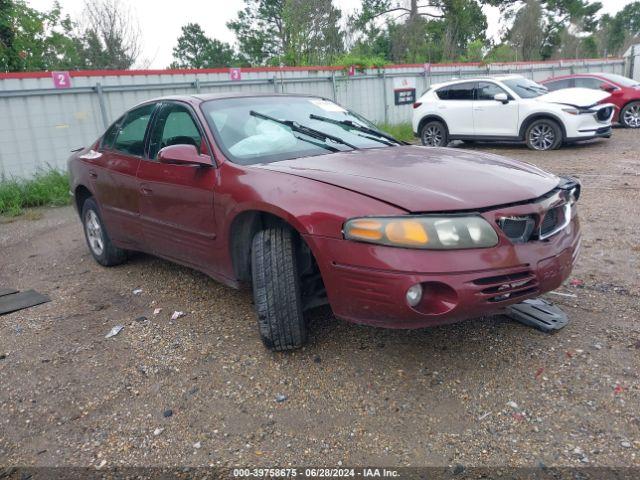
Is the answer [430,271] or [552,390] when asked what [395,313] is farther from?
[552,390]

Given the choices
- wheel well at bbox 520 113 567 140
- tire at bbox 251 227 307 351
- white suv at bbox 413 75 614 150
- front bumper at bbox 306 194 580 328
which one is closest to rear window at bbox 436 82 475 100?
white suv at bbox 413 75 614 150

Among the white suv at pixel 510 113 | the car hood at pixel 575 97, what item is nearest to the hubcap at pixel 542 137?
the white suv at pixel 510 113

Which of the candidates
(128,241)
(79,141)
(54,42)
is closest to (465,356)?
(128,241)

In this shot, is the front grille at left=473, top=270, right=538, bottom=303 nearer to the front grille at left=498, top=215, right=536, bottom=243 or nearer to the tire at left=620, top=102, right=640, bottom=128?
the front grille at left=498, top=215, right=536, bottom=243

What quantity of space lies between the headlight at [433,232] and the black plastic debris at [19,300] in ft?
10.2

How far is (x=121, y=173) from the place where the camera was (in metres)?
4.26

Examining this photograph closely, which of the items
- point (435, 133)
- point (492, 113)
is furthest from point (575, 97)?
point (435, 133)

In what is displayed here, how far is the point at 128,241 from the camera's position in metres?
4.40

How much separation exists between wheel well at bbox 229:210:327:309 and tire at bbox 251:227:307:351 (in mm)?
91

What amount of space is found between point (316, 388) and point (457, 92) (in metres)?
10.7

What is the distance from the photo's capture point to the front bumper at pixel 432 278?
7.95 feet

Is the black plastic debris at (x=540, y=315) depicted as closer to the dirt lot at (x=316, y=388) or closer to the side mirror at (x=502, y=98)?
the dirt lot at (x=316, y=388)

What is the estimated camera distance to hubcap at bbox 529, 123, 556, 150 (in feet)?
35.9

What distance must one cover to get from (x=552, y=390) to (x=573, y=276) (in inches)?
68.9
